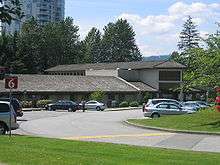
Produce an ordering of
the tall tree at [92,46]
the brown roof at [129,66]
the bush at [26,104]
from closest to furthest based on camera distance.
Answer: the bush at [26,104]
the brown roof at [129,66]
the tall tree at [92,46]

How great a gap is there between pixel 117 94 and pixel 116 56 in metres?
56.9

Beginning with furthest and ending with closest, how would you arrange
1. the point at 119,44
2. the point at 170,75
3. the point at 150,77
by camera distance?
the point at 119,44 → the point at 150,77 → the point at 170,75

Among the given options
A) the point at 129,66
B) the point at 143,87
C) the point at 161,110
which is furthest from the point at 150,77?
the point at 161,110

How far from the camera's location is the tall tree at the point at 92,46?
449 ft

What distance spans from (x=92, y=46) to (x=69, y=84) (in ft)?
206

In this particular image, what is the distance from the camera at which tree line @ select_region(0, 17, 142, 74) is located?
10169cm

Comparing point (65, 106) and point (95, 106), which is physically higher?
point (65, 106)

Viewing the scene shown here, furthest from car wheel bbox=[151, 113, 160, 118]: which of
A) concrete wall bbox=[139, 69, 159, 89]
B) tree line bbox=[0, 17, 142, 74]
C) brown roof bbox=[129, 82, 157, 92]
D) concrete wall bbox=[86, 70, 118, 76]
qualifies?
concrete wall bbox=[86, 70, 118, 76]

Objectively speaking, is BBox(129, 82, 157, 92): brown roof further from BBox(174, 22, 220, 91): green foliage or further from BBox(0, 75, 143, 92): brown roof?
BBox(174, 22, 220, 91): green foliage

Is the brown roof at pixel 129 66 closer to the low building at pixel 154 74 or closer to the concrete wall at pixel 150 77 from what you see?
the low building at pixel 154 74

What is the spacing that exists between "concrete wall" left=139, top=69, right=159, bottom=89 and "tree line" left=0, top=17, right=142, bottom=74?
77.5 feet

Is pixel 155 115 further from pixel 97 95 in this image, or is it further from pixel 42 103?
pixel 97 95

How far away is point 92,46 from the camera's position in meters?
143

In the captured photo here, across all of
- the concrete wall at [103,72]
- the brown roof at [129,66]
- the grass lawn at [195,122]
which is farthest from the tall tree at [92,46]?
the grass lawn at [195,122]
